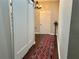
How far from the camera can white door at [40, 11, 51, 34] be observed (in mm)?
10523

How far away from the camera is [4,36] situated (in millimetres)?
1893

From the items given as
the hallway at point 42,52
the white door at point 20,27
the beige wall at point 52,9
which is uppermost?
the beige wall at point 52,9

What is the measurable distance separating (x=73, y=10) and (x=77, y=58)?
0.50 meters

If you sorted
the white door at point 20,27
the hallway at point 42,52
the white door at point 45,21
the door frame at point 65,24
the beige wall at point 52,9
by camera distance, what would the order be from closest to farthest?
the door frame at point 65,24 < the white door at point 20,27 < the hallway at point 42,52 < the beige wall at point 52,9 < the white door at point 45,21

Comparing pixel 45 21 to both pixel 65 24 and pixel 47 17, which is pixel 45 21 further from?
pixel 65 24

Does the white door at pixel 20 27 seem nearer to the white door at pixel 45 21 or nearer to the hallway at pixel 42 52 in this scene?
the hallway at pixel 42 52

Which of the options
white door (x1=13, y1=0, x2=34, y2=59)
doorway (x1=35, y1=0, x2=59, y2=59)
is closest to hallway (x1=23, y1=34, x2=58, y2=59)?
white door (x1=13, y1=0, x2=34, y2=59)

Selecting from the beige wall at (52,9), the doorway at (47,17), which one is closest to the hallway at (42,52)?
the doorway at (47,17)

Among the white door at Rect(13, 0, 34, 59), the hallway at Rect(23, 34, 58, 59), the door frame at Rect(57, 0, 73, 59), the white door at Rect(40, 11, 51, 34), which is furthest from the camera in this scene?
the white door at Rect(40, 11, 51, 34)

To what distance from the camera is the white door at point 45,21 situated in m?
10.5

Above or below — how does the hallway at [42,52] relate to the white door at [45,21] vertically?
below

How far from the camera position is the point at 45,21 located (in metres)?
10.6

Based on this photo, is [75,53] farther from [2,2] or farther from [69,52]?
[2,2]

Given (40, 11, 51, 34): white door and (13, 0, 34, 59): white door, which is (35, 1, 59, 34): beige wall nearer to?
(40, 11, 51, 34): white door
